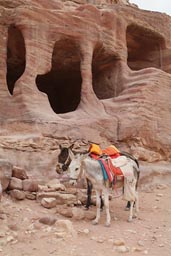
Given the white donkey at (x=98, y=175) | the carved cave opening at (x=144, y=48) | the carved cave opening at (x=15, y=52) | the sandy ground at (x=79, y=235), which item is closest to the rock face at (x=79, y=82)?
the carved cave opening at (x=15, y=52)

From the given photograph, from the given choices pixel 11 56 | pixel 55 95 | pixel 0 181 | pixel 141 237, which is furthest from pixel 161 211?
pixel 55 95

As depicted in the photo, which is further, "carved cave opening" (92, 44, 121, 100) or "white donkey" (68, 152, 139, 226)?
"carved cave opening" (92, 44, 121, 100)

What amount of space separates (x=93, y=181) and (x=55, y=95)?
9048mm

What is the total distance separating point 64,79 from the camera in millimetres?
14836

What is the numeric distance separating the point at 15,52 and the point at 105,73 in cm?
357

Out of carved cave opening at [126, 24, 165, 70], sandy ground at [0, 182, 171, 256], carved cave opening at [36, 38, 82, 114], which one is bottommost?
sandy ground at [0, 182, 171, 256]

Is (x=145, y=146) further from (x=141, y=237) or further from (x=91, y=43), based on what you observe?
(x=141, y=237)

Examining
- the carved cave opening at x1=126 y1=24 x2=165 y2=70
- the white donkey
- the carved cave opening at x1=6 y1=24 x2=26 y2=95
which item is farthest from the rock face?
the white donkey

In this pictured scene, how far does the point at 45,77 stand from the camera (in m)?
14.8

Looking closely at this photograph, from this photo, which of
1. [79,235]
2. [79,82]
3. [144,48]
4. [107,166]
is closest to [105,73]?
[79,82]

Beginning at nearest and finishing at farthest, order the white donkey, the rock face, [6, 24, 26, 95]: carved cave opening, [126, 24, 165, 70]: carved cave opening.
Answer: the white donkey
the rock face
[6, 24, 26, 95]: carved cave opening
[126, 24, 165, 70]: carved cave opening

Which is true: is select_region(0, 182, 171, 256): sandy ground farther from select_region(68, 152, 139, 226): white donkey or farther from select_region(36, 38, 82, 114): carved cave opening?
select_region(36, 38, 82, 114): carved cave opening

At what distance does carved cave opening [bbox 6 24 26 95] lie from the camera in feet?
38.0

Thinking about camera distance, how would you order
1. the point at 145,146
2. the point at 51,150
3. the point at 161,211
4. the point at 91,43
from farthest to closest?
the point at 91,43 < the point at 145,146 < the point at 51,150 < the point at 161,211
